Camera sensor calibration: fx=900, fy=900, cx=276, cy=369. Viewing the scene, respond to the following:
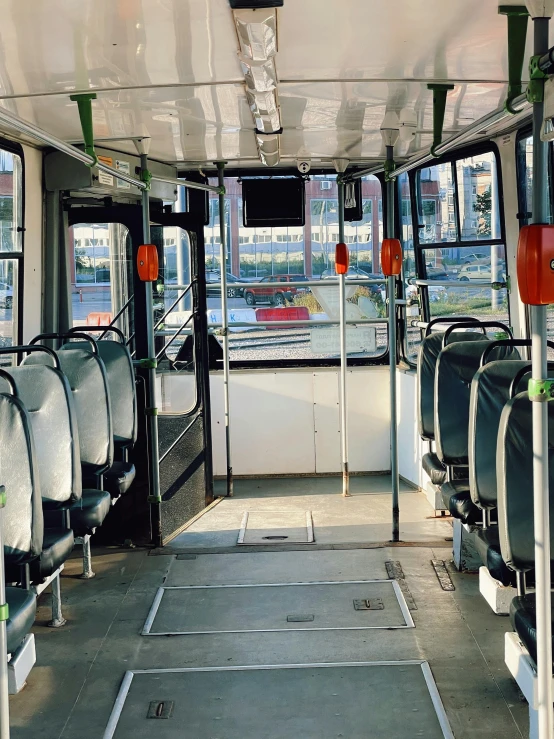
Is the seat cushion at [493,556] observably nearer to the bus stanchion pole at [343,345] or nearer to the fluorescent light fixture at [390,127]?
the fluorescent light fixture at [390,127]

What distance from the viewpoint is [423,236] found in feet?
24.3

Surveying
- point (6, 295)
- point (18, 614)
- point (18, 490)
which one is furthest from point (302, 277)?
point (18, 614)

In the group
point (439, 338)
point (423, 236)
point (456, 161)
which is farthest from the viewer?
point (423, 236)

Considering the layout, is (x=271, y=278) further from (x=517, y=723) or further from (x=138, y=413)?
(x=517, y=723)

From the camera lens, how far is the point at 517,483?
320cm

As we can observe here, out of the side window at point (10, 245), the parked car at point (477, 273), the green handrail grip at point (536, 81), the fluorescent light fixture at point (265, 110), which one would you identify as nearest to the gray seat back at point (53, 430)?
the side window at point (10, 245)

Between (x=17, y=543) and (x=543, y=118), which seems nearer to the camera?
(x=543, y=118)

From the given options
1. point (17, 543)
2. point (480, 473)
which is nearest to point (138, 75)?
point (17, 543)

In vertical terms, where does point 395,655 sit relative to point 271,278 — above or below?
below

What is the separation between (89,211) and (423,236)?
2.76 metres

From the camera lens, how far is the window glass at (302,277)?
7934 millimetres

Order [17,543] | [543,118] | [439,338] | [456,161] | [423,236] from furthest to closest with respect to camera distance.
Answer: [423,236] → [456,161] → [439,338] → [17,543] → [543,118]

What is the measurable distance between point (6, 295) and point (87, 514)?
5.67ft

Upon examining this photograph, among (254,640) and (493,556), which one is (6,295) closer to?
(254,640)
